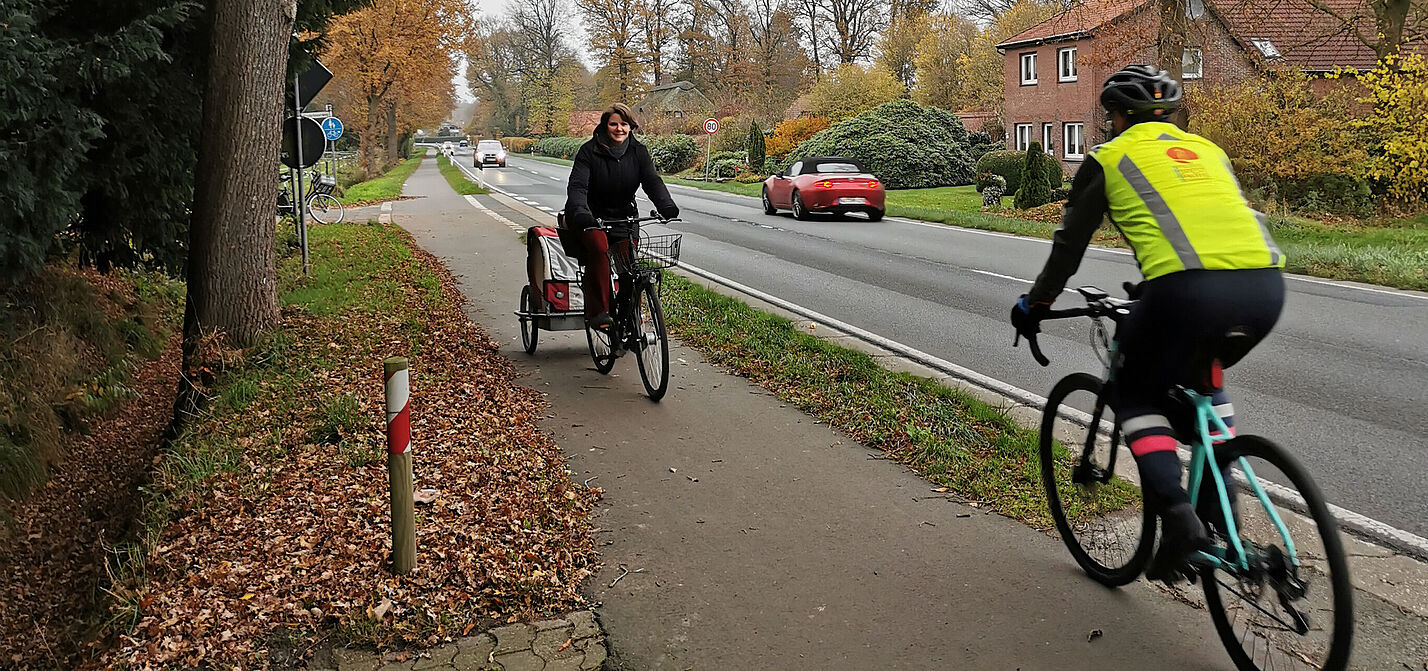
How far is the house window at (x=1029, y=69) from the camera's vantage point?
43250 millimetres

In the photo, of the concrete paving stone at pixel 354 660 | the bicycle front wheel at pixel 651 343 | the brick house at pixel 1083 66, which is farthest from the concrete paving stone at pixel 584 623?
the brick house at pixel 1083 66

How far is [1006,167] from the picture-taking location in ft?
109

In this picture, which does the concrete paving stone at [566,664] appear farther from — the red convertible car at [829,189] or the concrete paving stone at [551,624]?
the red convertible car at [829,189]

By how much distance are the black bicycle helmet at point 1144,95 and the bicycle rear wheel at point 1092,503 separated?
1055mm

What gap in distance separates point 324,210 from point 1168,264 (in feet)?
75.6

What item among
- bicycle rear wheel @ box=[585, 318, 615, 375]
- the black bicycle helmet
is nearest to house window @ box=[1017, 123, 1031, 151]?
bicycle rear wheel @ box=[585, 318, 615, 375]

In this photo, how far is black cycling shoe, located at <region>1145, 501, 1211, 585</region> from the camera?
133 inches

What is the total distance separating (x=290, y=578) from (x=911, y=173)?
3721 cm

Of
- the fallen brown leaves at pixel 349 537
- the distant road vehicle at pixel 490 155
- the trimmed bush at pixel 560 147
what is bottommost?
the fallen brown leaves at pixel 349 537

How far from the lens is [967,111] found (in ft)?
181

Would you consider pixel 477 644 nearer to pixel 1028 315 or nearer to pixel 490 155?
pixel 1028 315

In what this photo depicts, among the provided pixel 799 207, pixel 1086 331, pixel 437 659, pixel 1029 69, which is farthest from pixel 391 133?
pixel 437 659

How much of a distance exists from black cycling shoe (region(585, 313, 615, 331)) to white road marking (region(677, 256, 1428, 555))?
2562 mm

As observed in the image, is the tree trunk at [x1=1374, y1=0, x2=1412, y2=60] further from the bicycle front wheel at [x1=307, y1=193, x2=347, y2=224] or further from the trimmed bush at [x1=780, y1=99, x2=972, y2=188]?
the bicycle front wheel at [x1=307, y1=193, x2=347, y2=224]
